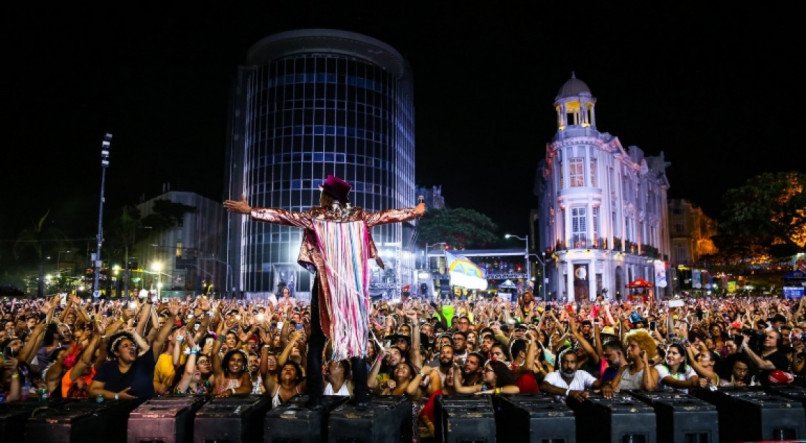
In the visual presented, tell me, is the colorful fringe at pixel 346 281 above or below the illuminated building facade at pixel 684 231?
below

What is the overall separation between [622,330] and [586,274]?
37.0 m

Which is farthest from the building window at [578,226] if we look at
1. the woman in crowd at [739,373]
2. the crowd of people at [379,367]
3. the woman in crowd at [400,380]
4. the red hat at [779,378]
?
the woman in crowd at [400,380]

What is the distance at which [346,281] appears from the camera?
17.0 feet

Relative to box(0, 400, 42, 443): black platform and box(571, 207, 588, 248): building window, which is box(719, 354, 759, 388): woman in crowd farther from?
box(571, 207, 588, 248): building window

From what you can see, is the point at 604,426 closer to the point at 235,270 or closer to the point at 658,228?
the point at 235,270

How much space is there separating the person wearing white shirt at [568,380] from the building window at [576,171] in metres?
40.3

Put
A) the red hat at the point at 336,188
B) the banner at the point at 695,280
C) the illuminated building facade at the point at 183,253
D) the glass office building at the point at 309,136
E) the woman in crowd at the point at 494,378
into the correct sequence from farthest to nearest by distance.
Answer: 1. the illuminated building facade at the point at 183,253
2. the glass office building at the point at 309,136
3. the banner at the point at 695,280
4. the woman in crowd at the point at 494,378
5. the red hat at the point at 336,188

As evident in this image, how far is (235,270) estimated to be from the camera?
57.9 metres

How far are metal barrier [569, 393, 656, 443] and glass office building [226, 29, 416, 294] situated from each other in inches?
1751

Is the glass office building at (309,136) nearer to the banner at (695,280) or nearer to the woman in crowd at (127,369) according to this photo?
the banner at (695,280)

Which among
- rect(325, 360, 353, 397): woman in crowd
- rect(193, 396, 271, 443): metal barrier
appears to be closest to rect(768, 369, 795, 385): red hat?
rect(325, 360, 353, 397): woman in crowd

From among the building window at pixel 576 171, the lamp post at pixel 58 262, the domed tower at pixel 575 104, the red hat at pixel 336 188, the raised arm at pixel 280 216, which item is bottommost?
the raised arm at pixel 280 216

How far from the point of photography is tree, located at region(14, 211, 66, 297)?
145 feet

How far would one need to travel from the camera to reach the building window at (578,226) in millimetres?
44688
